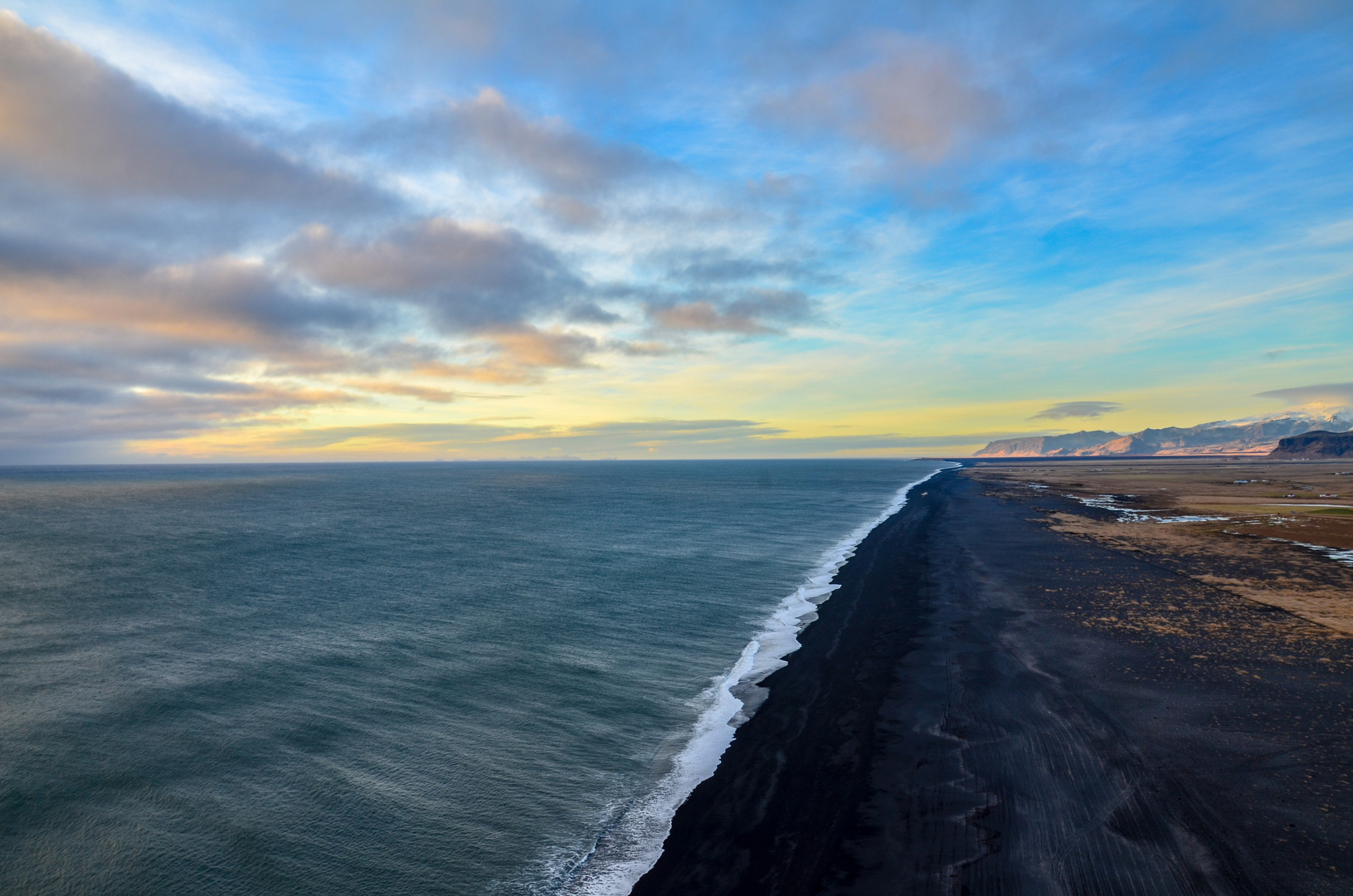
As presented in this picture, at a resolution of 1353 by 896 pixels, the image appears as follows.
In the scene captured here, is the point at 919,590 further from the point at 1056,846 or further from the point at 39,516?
the point at 39,516

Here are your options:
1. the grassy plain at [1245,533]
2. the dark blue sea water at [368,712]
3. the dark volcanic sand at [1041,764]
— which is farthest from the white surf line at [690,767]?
the grassy plain at [1245,533]

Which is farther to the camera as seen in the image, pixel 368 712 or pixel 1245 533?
pixel 1245 533

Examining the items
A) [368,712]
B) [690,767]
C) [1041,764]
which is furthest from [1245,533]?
[368,712]

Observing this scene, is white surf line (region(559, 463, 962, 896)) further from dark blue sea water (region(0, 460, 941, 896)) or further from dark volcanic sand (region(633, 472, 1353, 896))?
dark volcanic sand (region(633, 472, 1353, 896))

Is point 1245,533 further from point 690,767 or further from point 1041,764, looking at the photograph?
point 690,767

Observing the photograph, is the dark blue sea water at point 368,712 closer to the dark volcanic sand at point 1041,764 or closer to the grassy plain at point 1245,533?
the dark volcanic sand at point 1041,764
